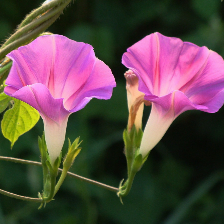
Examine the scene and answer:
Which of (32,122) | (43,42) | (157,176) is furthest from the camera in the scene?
(157,176)

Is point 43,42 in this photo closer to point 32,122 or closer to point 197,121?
point 32,122

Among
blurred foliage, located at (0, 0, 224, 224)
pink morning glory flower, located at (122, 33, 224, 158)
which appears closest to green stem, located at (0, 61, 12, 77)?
pink morning glory flower, located at (122, 33, 224, 158)

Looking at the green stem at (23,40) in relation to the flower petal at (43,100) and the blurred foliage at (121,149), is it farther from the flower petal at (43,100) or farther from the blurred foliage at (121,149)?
the blurred foliage at (121,149)

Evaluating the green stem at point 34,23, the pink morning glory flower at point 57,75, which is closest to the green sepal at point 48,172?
the pink morning glory flower at point 57,75

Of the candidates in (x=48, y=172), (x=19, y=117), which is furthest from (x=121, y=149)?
(x=48, y=172)

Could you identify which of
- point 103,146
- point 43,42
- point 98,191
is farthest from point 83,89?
point 98,191

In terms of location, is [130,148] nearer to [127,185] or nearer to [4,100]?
[127,185]

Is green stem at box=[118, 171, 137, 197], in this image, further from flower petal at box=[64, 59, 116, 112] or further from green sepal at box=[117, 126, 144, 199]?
flower petal at box=[64, 59, 116, 112]
